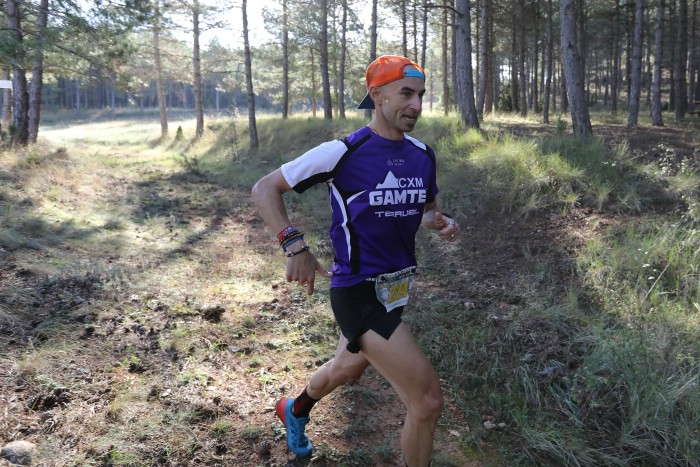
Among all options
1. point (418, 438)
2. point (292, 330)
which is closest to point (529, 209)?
point (292, 330)

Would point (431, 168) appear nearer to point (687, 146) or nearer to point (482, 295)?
point (482, 295)

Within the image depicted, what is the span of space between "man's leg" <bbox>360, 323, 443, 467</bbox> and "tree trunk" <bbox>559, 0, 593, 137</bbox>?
31.4 feet

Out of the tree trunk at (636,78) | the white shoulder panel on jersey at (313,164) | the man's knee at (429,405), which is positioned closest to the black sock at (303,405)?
the man's knee at (429,405)

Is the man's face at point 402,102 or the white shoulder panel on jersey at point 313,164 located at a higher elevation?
the man's face at point 402,102

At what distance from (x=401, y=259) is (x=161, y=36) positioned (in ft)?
104

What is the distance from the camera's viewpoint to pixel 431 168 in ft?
9.45

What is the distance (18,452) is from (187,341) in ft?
5.81

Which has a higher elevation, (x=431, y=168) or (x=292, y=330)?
(x=431, y=168)

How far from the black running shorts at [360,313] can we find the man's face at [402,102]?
0.90 metres

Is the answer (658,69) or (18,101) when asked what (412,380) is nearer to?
(18,101)

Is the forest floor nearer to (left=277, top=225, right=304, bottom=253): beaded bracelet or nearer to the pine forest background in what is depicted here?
(left=277, top=225, right=304, bottom=253): beaded bracelet

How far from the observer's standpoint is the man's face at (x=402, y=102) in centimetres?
264

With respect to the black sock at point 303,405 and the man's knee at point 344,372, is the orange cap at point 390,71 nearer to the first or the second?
the man's knee at point 344,372

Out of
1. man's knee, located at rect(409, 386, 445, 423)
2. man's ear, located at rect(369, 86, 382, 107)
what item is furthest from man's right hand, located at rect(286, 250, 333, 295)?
man's ear, located at rect(369, 86, 382, 107)
